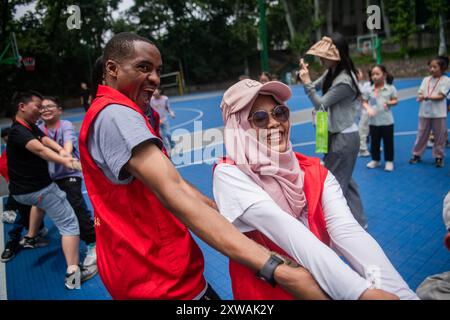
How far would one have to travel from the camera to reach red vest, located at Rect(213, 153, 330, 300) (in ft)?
4.35

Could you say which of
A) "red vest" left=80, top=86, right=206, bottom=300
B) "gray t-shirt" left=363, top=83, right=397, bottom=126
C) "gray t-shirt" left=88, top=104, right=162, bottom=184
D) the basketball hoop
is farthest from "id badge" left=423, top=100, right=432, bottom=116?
the basketball hoop

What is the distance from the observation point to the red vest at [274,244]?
1.33m

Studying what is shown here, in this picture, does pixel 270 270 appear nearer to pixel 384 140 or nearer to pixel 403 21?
pixel 384 140

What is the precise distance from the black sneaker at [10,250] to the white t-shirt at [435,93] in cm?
675

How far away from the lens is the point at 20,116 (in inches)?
129

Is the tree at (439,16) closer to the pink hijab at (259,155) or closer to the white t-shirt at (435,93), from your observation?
the white t-shirt at (435,93)

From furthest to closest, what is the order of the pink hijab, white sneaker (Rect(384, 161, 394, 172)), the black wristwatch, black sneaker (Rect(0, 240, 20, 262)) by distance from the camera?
white sneaker (Rect(384, 161, 394, 172)), black sneaker (Rect(0, 240, 20, 262)), the pink hijab, the black wristwatch

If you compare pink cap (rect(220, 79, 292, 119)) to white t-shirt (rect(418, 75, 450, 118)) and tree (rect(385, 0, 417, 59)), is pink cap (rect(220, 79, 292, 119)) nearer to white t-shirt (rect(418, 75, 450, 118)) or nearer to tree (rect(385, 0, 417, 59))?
white t-shirt (rect(418, 75, 450, 118))

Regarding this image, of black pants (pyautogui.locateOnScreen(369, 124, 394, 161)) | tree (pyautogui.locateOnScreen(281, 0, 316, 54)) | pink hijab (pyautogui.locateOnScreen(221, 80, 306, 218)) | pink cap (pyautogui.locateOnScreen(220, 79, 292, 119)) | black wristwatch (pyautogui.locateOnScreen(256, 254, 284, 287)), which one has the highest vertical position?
tree (pyautogui.locateOnScreen(281, 0, 316, 54))

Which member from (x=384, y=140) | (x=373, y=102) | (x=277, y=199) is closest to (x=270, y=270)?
(x=277, y=199)

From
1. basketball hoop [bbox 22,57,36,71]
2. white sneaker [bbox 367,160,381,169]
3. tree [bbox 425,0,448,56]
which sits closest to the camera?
white sneaker [bbox 367,160,381,169]

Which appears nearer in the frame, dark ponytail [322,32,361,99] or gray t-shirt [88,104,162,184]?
gray t-shirt [88,104,162,184]

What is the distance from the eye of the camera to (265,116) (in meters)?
1.50

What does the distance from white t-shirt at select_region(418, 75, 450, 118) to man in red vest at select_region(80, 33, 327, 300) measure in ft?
18.8
